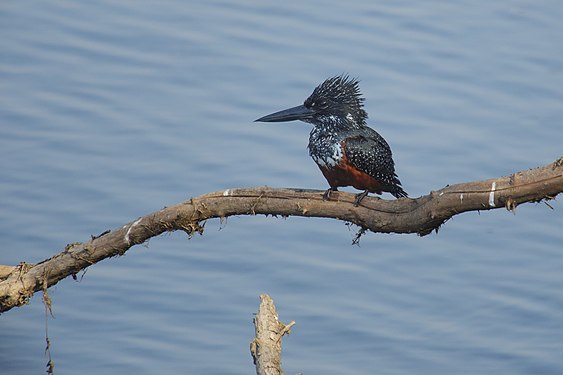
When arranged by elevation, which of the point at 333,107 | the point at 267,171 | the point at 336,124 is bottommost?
the point at 336,124

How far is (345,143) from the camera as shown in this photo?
5.64m

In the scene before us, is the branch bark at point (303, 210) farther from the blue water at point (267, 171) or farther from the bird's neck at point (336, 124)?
the blue water at point (267, 171)

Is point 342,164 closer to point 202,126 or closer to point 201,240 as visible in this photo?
point 201,240

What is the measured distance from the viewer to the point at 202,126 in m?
9.04

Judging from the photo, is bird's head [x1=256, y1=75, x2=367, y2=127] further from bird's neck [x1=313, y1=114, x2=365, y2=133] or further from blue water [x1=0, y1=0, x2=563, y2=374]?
blue water [x1=0, y1=0, x2=563, y2=374]

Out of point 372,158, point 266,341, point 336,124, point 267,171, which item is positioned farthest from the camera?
point 267,171

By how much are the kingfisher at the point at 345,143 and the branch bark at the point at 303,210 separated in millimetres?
476

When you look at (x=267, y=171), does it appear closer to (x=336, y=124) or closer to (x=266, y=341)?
(x=336, y=124)

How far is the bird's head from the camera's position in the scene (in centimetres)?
590

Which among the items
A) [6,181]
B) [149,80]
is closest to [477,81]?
[149,80]

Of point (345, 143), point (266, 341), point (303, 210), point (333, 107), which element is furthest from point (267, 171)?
point (266, 341)

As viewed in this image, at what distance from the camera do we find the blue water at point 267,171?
23.7 ft

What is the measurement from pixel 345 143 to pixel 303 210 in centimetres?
75

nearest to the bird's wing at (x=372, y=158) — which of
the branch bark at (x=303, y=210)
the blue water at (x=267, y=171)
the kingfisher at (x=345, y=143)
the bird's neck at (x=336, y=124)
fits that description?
the kingfisher at (x=345, y=143)
